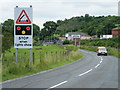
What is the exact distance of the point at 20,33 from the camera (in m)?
22.1

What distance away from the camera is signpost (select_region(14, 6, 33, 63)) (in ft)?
70.4

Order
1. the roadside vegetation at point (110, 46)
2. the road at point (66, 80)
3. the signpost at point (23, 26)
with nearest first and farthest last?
the road at point (66, 80) → the signpost at point (23, 26) → the roadside vegetation at point (110, 46)

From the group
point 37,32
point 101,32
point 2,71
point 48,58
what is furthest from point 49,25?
point 2,71

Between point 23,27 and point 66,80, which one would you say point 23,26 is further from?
point 66,80

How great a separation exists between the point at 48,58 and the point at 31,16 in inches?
274

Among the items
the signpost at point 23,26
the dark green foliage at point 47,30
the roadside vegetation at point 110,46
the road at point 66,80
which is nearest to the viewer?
the road at point 66,80

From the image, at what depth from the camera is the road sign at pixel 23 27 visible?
2148cm

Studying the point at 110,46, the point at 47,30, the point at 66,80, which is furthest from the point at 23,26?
the point at 47,30

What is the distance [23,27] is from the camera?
72.3ft

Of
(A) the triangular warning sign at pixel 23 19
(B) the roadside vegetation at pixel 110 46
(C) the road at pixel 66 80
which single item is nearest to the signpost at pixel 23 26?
(A) the triangular warning sign at pixel 23 19

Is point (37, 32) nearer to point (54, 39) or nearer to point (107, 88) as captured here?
point (54, 39)

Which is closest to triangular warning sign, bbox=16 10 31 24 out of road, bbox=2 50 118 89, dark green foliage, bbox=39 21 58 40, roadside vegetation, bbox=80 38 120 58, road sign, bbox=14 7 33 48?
road sign, bbox=14 7 33 48

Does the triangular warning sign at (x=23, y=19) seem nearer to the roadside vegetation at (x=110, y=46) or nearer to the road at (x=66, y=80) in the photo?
the road at (x=66, y=80)

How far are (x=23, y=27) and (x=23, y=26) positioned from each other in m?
0.13
